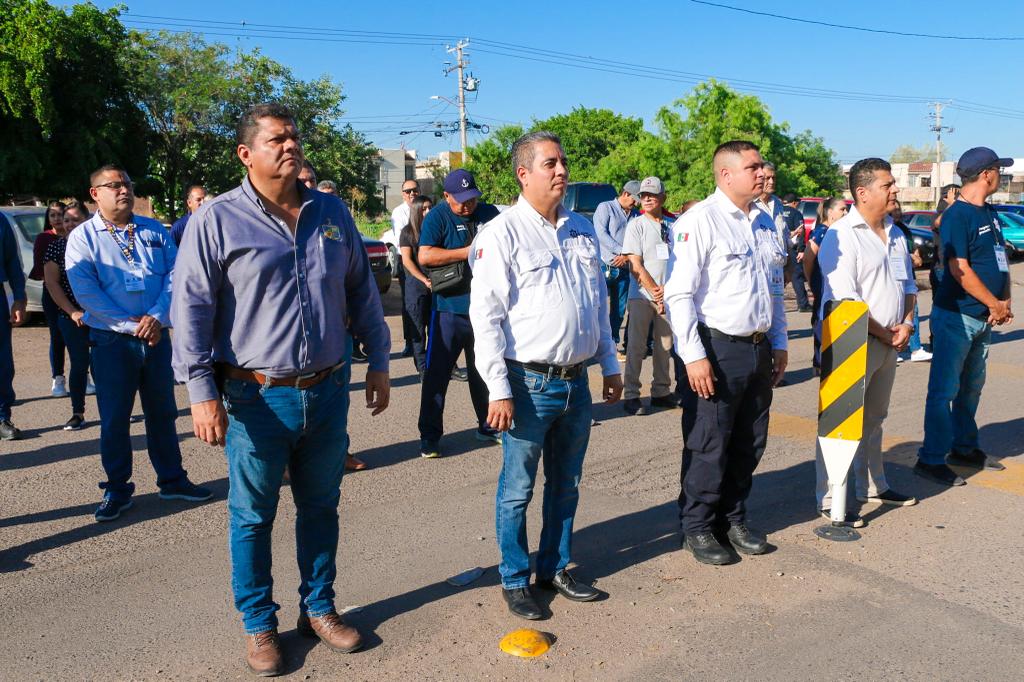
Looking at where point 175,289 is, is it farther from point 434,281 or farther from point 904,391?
point 904,391

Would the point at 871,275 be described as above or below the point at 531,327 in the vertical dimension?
above

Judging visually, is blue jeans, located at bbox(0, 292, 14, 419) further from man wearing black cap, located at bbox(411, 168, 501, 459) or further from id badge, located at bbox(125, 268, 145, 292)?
man wearing black cap, located at bbox(411, 168, 501, 459)

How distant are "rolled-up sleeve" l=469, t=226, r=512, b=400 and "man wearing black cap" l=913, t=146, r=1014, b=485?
3599 mm

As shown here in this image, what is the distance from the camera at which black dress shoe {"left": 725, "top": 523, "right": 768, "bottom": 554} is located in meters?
4.55

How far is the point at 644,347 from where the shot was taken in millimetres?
8195

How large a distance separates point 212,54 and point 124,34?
4.01m

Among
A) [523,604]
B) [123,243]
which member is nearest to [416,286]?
[123,243]

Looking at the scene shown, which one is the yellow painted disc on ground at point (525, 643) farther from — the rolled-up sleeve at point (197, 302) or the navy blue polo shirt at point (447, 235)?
the navy blue polo shirt at point (447, 235)

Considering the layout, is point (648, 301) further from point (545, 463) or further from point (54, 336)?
point (54, 336)

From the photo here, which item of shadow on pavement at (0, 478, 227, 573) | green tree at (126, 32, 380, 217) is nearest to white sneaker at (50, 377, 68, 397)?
shadow on pavement at (0, 478, 227, 573)

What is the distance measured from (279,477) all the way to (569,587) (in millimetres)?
1452

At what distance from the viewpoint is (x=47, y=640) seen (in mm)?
3752

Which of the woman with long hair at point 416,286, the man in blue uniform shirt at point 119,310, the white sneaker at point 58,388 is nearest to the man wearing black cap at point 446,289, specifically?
the man in blue uniform shirt at point 119,310

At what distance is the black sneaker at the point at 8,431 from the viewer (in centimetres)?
718
